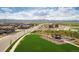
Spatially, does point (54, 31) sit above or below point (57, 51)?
above
